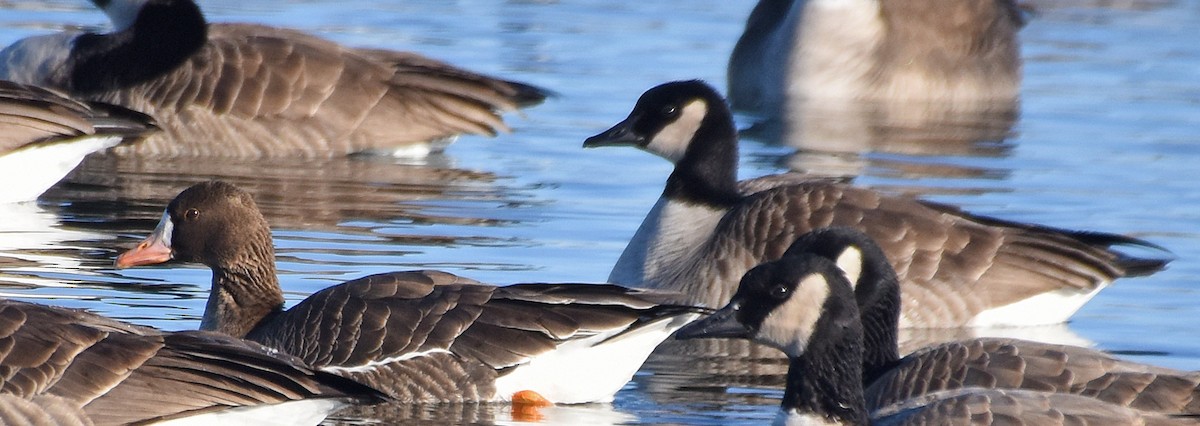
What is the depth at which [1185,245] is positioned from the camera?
12648mm

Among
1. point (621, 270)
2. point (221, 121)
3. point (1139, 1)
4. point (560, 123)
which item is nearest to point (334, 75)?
point (221, 121)

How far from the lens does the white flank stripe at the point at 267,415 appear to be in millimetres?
6949

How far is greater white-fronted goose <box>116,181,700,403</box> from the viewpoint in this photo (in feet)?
28.7

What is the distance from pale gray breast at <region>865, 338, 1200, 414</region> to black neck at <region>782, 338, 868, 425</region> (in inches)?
24.8

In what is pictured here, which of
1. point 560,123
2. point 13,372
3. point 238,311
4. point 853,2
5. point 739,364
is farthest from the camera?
point 853,2

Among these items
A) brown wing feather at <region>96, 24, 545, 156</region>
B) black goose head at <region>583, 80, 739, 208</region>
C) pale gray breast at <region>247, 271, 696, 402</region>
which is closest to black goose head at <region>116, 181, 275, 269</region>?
pale gray breast at <region>247, 271, 696, 402</region>

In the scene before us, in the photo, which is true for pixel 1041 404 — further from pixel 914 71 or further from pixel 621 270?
pixel 914 71

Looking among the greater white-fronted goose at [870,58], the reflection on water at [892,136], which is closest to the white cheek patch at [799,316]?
the reflection on water at [892,136]

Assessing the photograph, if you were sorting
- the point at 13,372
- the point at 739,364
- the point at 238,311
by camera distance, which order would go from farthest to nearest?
the point at 739,364 < the point at 238,311 < the point at 13,372

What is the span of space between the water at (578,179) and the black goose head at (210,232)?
0.39m

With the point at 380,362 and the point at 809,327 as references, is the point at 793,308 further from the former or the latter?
the point at 380,362

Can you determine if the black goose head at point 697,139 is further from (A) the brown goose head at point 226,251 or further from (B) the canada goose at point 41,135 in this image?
(B) the canada goose at point 41,135

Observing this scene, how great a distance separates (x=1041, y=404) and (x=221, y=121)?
9.50m

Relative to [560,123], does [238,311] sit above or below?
above
